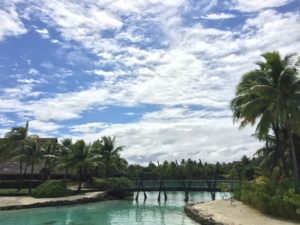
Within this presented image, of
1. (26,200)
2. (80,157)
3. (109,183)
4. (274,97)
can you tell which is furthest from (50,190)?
(274,97)

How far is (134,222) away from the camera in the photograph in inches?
982

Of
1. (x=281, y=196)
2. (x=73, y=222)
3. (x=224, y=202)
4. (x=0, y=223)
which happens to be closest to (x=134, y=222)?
(x=73, y=222)

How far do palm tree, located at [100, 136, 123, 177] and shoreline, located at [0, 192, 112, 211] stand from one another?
10.4 m

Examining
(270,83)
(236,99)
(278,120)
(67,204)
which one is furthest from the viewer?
(67,204)

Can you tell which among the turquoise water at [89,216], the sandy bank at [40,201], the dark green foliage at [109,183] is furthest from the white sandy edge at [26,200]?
the dark green foliage at [109,183]

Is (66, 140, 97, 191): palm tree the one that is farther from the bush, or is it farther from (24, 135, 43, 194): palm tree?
the bush

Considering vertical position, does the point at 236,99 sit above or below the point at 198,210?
above

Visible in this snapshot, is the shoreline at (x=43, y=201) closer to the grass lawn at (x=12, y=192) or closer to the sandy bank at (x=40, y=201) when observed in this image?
the sandy bank at (x=40, y=201)

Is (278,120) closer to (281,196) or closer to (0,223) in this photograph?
(281,196)

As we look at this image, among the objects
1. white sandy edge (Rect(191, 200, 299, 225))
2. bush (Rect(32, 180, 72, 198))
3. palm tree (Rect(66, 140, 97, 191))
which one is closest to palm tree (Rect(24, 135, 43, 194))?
bush (Rect(32, 180, 72, 198))

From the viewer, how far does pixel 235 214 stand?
67.6ft

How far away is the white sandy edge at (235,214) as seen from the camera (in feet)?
59.0

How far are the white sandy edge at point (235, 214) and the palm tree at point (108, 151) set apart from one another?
24.8 m

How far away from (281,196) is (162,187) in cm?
2299
